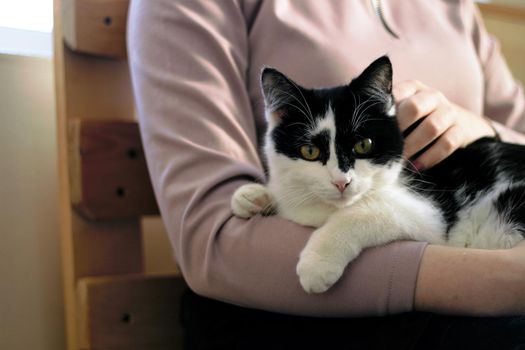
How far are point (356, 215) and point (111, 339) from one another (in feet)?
2.02

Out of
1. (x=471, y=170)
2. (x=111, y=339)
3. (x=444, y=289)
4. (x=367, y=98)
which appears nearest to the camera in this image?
(x=444, y=289)

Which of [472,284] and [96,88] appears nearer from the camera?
[472,284]

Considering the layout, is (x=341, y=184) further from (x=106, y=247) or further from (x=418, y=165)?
(x=106, y=247)

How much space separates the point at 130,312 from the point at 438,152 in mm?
696

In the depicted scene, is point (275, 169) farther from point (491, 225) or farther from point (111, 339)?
point (111, 339)

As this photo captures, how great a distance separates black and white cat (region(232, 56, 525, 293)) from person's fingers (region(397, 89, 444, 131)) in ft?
0.19

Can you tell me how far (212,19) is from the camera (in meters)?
0.95

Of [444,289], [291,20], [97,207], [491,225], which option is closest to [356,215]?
[444,289]

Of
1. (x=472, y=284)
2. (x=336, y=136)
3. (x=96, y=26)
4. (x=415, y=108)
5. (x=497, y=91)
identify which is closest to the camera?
(x=472, y=284)

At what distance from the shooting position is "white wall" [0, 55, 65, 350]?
3.69 feet

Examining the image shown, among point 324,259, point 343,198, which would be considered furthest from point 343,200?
point 324,259

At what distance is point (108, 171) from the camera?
3.63 feet

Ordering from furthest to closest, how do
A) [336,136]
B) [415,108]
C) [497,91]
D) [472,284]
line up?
[497,91] → [415,108] → [336,136] → [472,284]

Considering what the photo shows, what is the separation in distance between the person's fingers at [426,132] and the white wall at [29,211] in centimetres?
81
